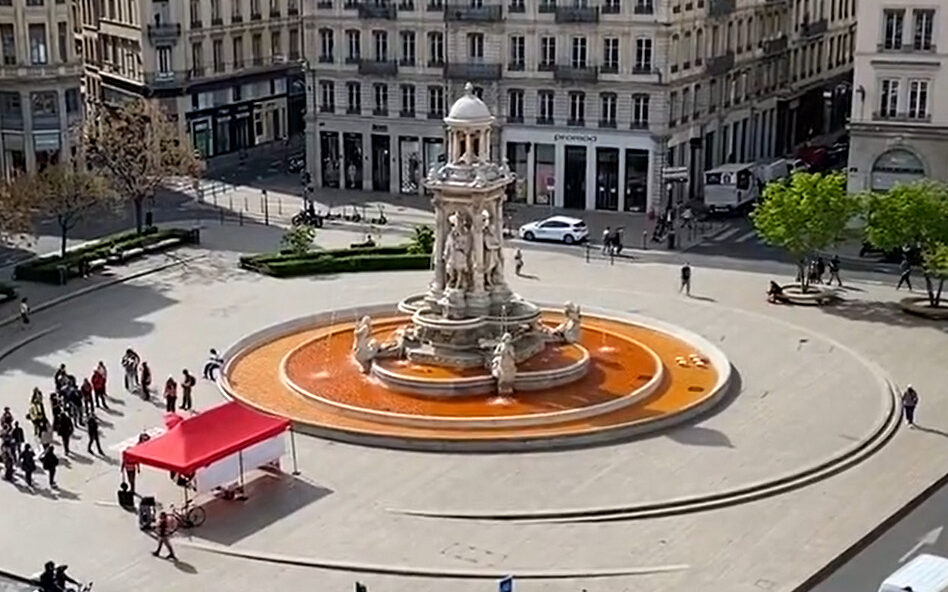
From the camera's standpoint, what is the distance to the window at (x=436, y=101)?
10419cm

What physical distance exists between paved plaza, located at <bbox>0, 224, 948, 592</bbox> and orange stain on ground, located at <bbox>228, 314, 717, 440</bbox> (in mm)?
1485

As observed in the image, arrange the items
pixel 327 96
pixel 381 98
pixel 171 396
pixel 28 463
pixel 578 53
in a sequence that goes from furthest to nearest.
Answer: pixel 327 96 < pixel 381 98 < pixel 578 53 < pixel 171 396 < pixel 28 463

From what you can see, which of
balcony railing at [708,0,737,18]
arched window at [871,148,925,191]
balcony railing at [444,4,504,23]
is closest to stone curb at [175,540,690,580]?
arched window at [871,148,925,191]

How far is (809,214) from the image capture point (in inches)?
2943

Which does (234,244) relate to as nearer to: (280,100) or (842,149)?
(280,100)

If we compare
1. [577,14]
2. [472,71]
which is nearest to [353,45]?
[472,71]

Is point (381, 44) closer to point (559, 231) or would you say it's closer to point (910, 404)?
point (559, 231)

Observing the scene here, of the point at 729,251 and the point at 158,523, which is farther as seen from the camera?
the point at 729,251

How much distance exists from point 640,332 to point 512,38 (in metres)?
36.5

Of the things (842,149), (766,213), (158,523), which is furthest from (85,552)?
(842,149)

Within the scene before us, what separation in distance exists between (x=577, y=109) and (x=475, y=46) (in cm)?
837

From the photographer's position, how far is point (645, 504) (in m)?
48.8

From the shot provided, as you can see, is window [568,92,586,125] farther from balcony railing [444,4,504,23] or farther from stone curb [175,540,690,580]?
stone curb [175,540,690,580]

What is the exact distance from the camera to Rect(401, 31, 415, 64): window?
104m
